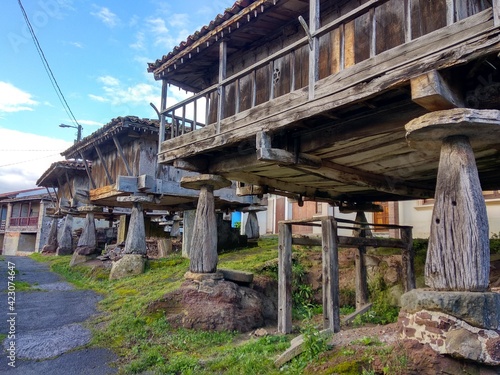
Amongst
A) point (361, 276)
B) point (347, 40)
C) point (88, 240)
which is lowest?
point (361, 276)

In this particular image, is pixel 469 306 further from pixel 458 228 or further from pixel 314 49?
pixel 314 49

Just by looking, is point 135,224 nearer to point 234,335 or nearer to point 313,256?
point 313,256

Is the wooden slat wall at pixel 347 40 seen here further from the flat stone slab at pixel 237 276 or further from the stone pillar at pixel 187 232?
the stone pillar at pixel 187 232

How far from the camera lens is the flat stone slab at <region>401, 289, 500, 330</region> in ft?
9.23

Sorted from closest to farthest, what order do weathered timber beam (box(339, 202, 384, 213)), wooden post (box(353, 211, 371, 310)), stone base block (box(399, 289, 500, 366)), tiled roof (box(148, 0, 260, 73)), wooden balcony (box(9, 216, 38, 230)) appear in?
stone base block (box(399, 289, 500, 366)) < tiled roof (box(148, 0, 260, 73)) < wooden post (box(353, 211, 371, 310)) < weathered timber beam (box(339, 202, 384, 213)) < wooden balcony (box(9, 216, 38, 230))

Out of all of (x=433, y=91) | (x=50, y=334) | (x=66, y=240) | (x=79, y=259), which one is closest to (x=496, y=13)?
(x=433, y=91)

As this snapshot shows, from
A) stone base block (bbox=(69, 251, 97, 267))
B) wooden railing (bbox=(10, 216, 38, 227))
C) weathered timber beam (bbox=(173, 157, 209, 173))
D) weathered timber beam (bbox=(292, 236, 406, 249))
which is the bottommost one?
stone base block (bbox=(69, 251, 97, 267))

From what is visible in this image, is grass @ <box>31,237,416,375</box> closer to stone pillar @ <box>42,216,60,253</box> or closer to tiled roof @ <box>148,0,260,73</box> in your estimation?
tiled roof @ <box>148,0,260,73</box>

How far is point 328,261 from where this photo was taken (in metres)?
5.39

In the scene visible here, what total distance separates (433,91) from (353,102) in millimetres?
832

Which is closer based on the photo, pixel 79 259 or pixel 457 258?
pixel 457 258

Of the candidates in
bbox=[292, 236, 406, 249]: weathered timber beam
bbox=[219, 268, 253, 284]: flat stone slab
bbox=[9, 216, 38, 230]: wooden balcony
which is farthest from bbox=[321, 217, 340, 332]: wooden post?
bbox=[9, 216, 38, 230]: wooden balcony

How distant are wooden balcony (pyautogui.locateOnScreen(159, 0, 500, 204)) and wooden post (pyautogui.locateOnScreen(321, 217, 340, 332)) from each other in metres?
0.85

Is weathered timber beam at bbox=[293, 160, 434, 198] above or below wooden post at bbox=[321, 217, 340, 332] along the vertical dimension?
above
